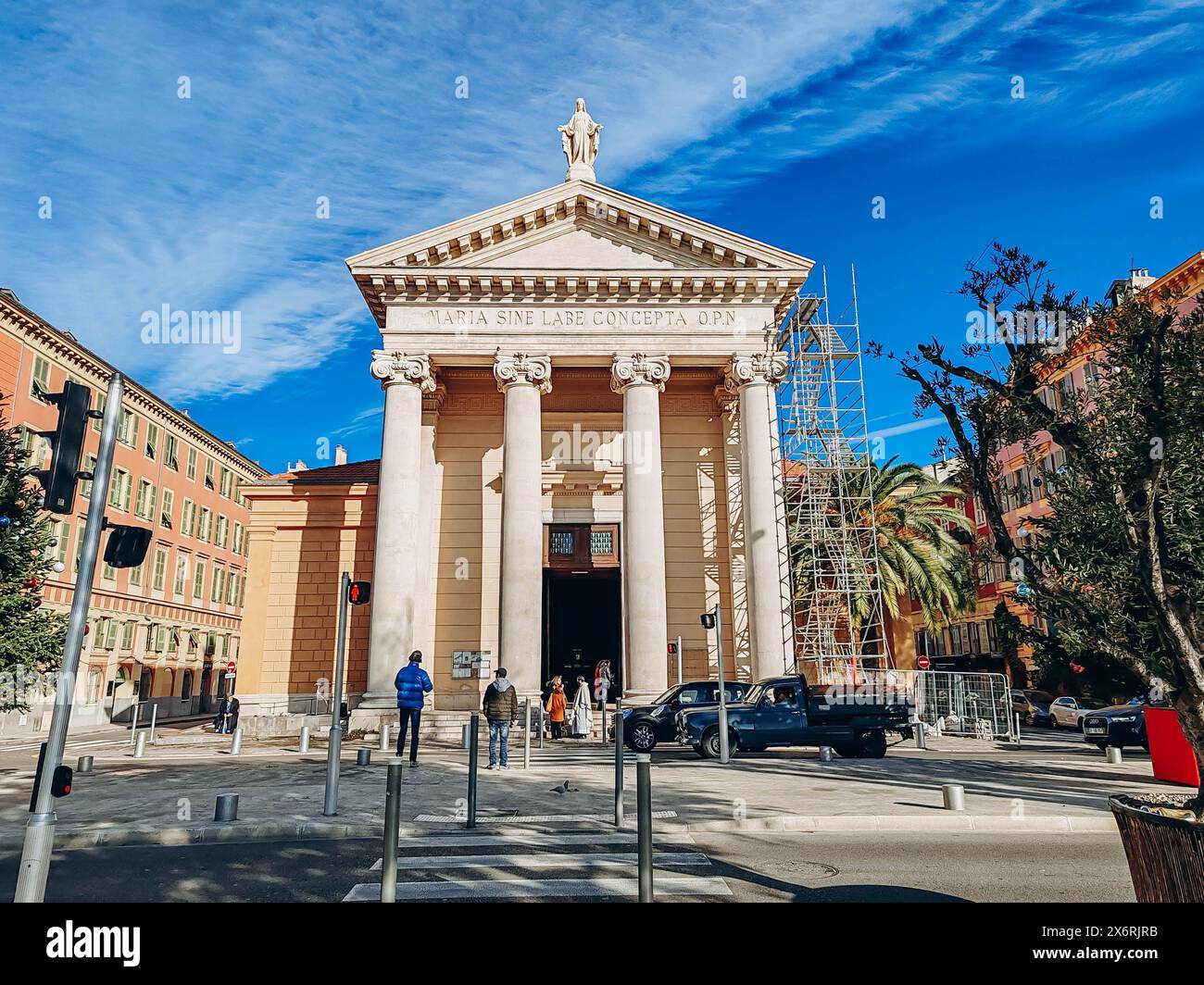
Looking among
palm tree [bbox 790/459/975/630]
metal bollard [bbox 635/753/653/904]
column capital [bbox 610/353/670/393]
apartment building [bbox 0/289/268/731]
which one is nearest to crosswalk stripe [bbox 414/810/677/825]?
metal bollard [bbox 635/753/653/904]

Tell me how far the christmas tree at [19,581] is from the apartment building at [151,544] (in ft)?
40.6

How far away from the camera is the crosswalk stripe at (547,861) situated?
24.0ft

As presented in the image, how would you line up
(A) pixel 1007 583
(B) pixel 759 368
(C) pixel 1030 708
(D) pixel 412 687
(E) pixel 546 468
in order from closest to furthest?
(D) pixel 412 687
(B) pixel 759 368
(E) pixel 546 468
(C) pixel 1030 708
(A) pixel 1007 583

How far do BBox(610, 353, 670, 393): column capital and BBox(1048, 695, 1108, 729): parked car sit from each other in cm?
1983

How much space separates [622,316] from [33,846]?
2263 centimetres

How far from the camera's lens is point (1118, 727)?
69.3 feet

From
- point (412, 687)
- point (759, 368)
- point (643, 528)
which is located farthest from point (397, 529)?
point (759, 368)

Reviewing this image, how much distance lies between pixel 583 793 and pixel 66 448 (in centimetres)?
818

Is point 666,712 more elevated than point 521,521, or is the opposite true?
point 521,521

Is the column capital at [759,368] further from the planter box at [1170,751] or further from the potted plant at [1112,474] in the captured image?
the potted plant at [1112,474]

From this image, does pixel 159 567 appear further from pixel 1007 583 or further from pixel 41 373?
pixel 1007 583

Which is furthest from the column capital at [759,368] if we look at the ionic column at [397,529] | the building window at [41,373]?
the building window at [41,373]
